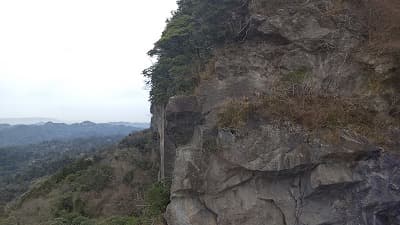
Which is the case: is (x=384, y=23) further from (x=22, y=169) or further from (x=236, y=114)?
(x=22, y=169)

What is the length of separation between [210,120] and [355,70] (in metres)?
4.69

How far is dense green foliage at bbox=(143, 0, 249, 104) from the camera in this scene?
1538 centimetres

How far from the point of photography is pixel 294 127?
38.1ft

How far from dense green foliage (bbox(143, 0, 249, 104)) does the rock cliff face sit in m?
0.83

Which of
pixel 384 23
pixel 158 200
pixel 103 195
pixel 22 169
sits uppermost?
pixel 384 23

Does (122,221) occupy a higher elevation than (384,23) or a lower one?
lower

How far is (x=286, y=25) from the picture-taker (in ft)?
46.0

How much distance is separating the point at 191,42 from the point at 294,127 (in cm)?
661

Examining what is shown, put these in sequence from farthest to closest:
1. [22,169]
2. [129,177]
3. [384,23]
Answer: [22,169]
[129,177]
[384,23]

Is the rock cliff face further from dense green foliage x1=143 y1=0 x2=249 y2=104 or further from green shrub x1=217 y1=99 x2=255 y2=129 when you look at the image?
dense green foliage x1=143 y1=0 x2=249 y2=104

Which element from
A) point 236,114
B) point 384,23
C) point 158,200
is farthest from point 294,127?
point 158,200

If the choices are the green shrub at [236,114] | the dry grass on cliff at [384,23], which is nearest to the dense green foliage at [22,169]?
the green shrub at [236,114]

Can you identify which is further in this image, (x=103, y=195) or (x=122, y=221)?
(x=103, y=195)

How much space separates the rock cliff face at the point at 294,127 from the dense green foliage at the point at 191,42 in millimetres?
833
